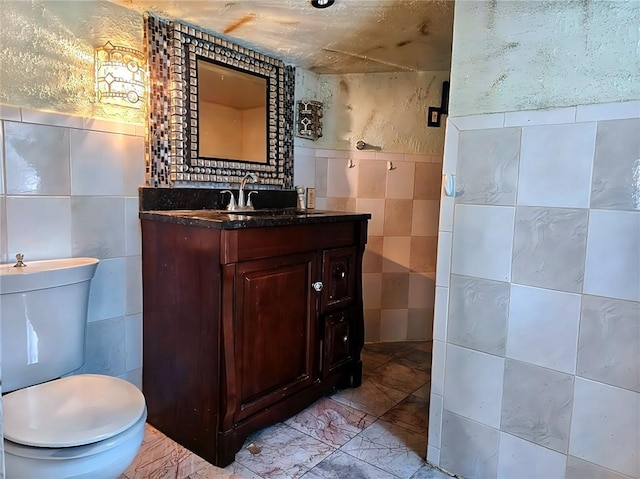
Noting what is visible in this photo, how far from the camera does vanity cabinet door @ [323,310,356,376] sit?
76.7 inches

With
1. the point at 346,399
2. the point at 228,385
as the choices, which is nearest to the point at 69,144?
the point at 228,385

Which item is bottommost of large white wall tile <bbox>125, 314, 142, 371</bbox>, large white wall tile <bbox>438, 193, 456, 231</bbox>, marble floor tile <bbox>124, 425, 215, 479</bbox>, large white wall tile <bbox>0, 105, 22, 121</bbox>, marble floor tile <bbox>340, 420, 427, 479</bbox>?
marble floor tile <bbox>124, 425, 215, 479</bbox>

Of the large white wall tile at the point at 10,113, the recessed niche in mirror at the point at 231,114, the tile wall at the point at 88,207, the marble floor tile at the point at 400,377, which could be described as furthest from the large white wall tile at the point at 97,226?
Result: the marble floor tile at the point at 400,377

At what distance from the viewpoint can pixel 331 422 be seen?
6.07 ft

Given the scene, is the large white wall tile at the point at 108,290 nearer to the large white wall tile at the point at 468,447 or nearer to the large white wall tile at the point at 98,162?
the large white wall tile at the point at 98,162

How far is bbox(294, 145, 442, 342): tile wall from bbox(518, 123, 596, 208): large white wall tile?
142 centimetres

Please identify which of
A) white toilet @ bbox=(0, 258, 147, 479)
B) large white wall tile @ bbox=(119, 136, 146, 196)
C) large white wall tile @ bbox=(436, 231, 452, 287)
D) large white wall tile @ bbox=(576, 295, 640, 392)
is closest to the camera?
white toilet @ bbox=(0, 258, 147, 479)

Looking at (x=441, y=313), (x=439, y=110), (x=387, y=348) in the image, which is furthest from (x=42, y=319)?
(x=439, y=110)

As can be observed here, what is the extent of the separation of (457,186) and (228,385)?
3.53 feet

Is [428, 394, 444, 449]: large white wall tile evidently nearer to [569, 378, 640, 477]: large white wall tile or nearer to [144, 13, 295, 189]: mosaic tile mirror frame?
[569, 378, 640, 477]: large white wall tile

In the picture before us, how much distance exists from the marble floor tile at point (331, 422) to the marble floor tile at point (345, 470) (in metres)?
0.10

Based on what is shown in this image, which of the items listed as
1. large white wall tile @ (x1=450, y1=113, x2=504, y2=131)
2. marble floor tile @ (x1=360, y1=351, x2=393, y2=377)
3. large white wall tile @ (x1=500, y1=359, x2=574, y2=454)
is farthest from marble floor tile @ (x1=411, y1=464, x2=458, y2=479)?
large white wall tile @ (x1=450, y1=113, x2=504, y2=131)

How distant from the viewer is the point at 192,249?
1.54 metres

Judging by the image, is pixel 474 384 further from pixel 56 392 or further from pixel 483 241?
pixel 56 392
